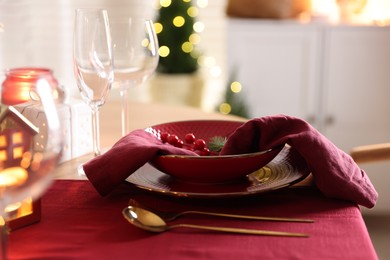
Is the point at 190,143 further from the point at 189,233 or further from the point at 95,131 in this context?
the point at 189,233

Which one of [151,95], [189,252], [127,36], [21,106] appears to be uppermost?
[127,36]

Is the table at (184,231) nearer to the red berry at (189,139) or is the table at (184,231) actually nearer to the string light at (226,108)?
the red berry at (189,139)

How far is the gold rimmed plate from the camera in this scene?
3.65ft

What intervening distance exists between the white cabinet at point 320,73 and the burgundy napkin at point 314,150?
96.7 inches

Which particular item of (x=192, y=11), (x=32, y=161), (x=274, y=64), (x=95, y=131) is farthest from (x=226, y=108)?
(x=32, y=161)

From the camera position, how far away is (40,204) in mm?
1059

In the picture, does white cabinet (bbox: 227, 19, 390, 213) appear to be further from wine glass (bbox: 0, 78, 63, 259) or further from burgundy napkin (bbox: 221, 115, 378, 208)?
wine glass (bbox: 0, 78, 63, 259)

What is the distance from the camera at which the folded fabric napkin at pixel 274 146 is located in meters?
1.14

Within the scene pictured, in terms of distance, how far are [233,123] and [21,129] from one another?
1.73 feet

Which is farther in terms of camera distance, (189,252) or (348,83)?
(348,83)

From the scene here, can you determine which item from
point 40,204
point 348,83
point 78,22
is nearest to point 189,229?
point 40,204

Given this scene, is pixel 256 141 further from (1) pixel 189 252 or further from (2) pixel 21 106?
(2) pixel 21 106

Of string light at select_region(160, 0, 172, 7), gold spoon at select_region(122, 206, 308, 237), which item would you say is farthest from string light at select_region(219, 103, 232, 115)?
gold spoon at select_region(122, 206, 308, 237)


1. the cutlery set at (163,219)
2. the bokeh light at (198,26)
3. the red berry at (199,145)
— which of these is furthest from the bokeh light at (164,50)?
the cutlery set at (163,219)
